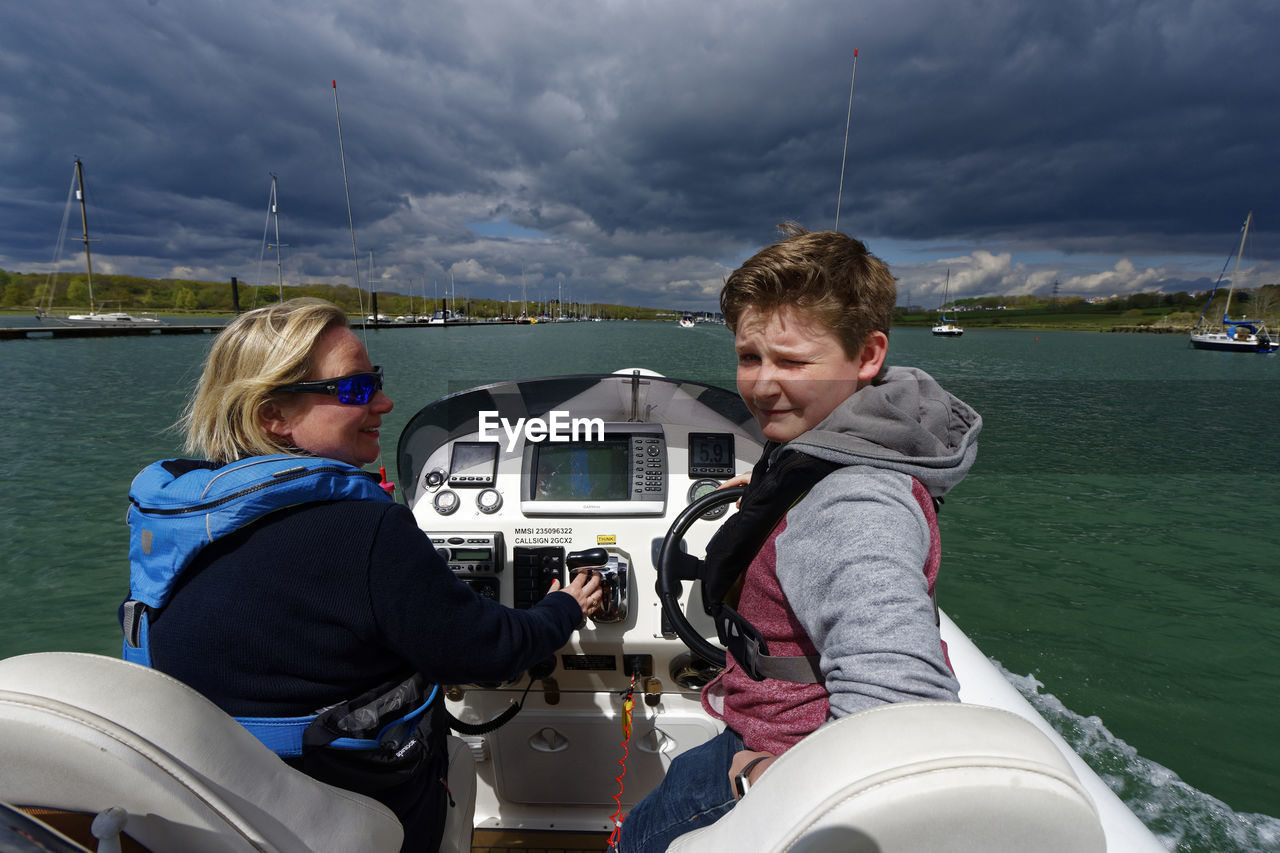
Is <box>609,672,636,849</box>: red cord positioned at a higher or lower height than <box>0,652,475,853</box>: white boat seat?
lower

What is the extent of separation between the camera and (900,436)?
931mm

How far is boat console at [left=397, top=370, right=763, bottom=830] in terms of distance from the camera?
2.34 m

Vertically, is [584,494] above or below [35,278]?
below

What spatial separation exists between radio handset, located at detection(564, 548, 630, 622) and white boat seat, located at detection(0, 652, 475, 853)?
4.34ft

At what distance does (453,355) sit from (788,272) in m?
27.8

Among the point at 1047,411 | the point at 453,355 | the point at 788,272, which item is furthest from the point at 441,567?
the point at 453,355

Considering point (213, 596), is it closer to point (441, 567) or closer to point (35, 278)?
point (441, 567)

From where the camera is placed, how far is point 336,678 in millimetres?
1111

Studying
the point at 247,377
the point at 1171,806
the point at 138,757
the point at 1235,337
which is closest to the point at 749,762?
the point at 138,757

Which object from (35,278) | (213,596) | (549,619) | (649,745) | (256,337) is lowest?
(649,745)

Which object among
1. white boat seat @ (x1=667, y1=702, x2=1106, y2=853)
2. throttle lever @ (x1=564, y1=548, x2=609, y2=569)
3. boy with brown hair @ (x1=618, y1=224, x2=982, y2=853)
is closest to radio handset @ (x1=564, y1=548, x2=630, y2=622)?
throttle lever @ (x1=564, y1=548, x2=609, y2=569)

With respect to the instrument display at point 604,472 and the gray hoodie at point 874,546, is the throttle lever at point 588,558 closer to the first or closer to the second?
the instrument display at point 604,472

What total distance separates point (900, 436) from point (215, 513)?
113 centimetres

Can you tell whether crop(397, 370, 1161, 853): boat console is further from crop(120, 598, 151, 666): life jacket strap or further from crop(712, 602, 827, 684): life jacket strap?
crop(120, 598, 151, 666): life jacket strap
